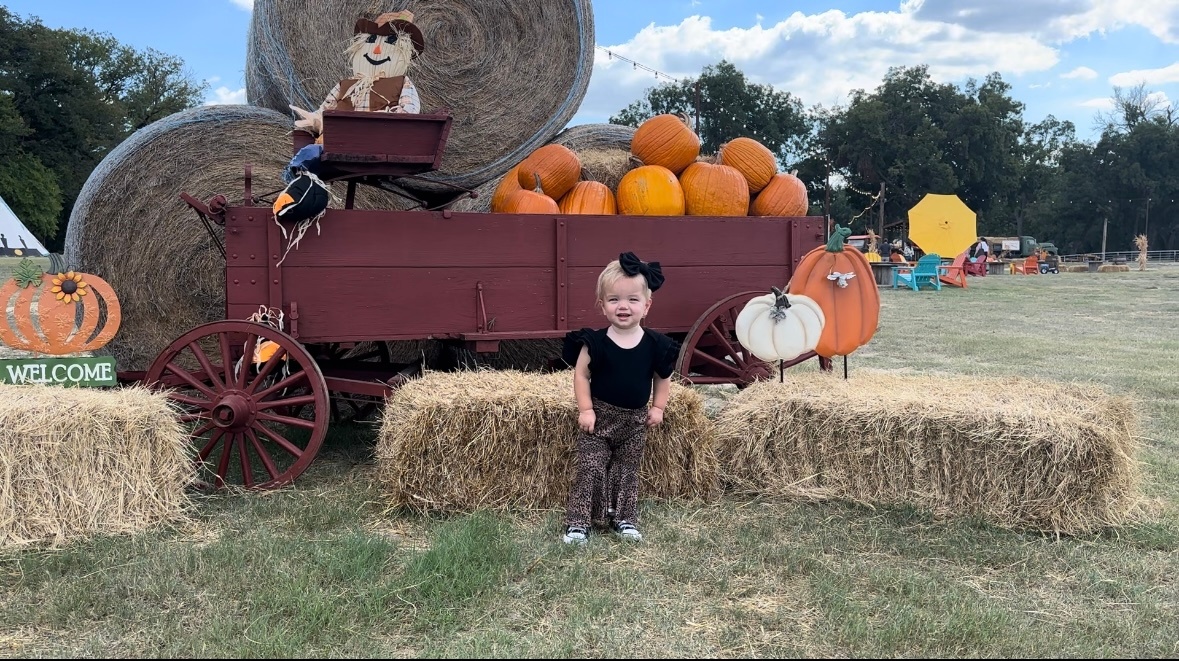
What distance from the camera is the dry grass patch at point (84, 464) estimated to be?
3049 millimetres

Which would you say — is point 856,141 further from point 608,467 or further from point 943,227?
point 608,467

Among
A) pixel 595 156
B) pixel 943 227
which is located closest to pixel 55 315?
pixel 595 156

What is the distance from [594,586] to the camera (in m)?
2.74

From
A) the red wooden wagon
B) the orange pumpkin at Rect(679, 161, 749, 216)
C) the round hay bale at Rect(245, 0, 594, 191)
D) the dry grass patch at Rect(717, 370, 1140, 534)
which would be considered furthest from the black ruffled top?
the round hay bale at Rect(245, 0, 594, 191)

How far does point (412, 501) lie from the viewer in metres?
3.50

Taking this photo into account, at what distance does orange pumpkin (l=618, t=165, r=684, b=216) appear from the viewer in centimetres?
475

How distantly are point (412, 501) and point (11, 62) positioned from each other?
41.1m

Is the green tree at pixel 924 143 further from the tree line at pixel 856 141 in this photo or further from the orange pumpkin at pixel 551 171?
the orange pumpkin at pixel 551 171

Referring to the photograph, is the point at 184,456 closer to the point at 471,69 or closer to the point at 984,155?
the point at 471,69

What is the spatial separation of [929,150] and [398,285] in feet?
148

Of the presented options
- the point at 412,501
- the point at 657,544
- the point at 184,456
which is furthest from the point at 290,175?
the point at 657,544

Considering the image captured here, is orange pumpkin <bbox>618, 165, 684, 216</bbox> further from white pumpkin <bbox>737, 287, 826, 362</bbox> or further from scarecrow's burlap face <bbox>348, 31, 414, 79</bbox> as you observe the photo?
scarecrow's burlap face <bbox>348, 31, 414, 79</bbox>

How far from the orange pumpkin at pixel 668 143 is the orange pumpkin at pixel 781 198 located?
0.48m

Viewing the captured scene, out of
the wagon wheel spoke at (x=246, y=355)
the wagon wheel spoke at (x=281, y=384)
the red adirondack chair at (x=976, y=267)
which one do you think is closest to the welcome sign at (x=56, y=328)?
the wagon wheel spoke at (x=246, y=355)
